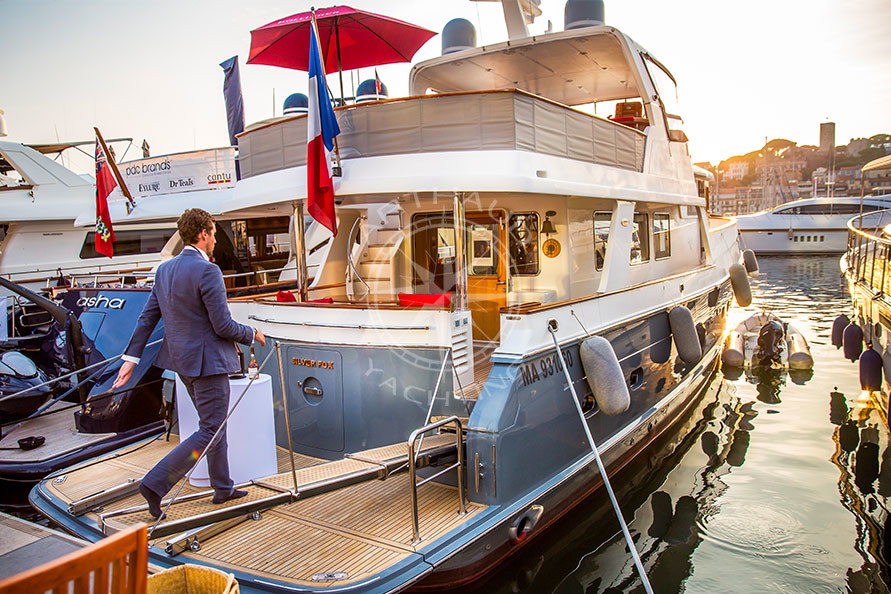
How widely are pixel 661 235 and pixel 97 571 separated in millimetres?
8688

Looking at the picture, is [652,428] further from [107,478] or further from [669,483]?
[107,478]

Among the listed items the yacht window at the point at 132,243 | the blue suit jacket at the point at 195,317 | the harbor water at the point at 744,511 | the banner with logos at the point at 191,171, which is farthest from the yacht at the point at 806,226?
the blue suit jacket at the point at 195,317

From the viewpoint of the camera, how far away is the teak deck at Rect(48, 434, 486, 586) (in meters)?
3.77

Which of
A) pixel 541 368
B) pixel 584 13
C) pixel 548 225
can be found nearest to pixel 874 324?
pixel 548 225

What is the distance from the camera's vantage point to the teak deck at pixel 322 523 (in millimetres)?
3766

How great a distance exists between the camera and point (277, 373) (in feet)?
19.8

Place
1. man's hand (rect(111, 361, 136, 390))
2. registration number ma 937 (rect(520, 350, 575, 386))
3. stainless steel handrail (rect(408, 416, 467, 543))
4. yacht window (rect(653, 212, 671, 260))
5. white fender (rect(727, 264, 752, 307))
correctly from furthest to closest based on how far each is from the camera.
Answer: white fender (rect(727, 264, 752, 307))
yacht window (rect(653, 212, 671, 260))
registration number ma 937 (rect(520, 350, 575, 386))
man's hand (rect(111, 361, 136, 390))
stainless steel handrail (rect(408, 416, 467, 543))

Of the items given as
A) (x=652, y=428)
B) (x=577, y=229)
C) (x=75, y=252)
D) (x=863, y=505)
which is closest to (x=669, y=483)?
(x=652, y=428)

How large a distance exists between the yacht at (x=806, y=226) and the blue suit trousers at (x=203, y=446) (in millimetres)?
39392

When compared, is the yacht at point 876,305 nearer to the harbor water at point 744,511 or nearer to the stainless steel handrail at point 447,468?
the harbor water at point 744,511

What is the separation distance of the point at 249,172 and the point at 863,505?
294 inches

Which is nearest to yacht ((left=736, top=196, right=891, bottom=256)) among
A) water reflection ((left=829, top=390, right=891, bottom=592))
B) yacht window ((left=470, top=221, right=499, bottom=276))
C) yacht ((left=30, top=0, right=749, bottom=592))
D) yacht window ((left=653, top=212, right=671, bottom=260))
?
water reflection ((left=829, top=390, right=891, bottom=592))

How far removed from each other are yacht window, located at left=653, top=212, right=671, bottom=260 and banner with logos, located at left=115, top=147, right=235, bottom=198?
10.1 meters

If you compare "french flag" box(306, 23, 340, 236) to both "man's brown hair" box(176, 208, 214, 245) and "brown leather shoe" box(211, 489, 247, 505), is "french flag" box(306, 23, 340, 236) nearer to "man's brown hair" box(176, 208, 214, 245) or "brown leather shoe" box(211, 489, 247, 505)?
"man's brown hair" box(176, 208, 214, 245)
